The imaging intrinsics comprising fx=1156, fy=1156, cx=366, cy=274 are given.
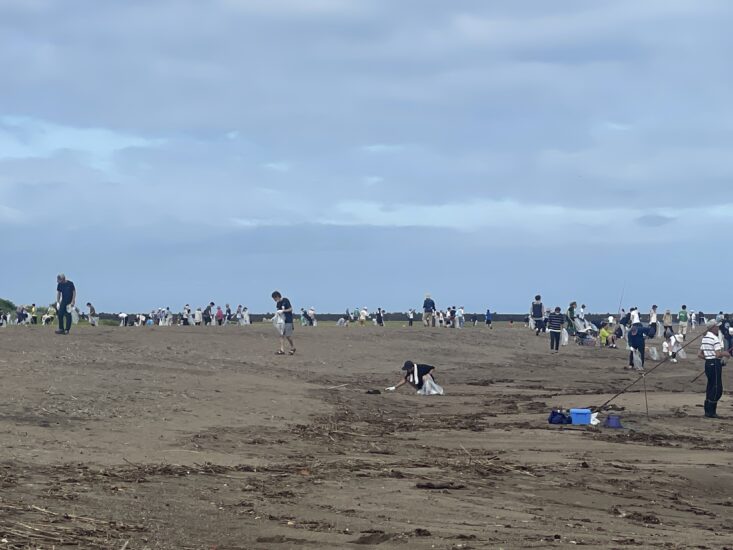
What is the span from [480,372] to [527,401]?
9.55 meters

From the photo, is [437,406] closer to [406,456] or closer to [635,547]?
[406,456]

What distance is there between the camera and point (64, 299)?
32.9 m

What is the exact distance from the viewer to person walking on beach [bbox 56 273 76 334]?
32688 mm

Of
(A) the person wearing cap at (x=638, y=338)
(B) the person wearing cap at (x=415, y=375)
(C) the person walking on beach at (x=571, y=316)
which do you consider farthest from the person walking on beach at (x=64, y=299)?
(C) the person walking on beach at (x=571, y=316)

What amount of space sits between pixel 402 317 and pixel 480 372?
216 feet

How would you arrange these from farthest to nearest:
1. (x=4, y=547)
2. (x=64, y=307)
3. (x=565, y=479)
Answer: (x=64, y=307)
(x=565, y=479)
(x=4, y=547)

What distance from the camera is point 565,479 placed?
12.7 m

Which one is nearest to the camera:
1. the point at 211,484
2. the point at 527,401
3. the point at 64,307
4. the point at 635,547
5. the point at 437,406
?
the point at 635,547

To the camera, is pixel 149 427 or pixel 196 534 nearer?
pixel 196 534

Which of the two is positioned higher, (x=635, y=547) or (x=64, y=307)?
(x=64, y=307)

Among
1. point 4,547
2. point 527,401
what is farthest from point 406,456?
point 527,401

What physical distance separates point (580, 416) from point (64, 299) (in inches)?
734

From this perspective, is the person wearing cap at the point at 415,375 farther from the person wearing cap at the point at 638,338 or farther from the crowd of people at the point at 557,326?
the person wearing cap at the point at 638,338

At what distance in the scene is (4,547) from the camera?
304 inches
